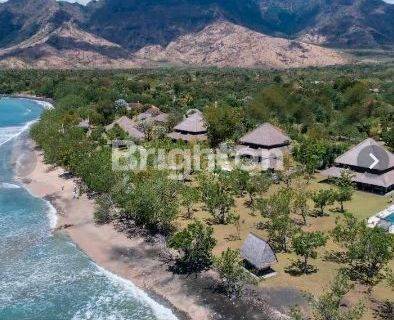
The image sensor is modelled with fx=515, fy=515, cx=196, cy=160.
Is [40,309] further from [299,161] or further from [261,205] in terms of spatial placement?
[299,161]

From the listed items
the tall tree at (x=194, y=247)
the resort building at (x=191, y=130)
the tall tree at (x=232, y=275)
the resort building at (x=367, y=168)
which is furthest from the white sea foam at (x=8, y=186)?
the resort building at (x=367, y=168)

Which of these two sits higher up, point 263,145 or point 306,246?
point 306,246

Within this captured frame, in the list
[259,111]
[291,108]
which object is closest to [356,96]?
[291,108]

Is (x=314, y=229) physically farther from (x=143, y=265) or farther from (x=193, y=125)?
(x=193, y=125)

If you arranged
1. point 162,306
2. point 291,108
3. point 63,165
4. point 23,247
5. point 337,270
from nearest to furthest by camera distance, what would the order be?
point 162,306, point 337,270, point 23,247, point 63,165, point 291,108

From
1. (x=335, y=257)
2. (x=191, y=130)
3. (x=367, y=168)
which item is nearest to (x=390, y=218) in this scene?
(x=367, y=168)

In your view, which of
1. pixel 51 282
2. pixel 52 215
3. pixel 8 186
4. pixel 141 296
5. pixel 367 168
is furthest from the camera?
pixel 8 186

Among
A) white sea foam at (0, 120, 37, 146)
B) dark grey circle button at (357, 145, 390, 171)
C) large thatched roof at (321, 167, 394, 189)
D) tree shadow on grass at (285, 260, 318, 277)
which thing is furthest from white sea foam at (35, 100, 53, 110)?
tree shadow on grass at (285, 260, 318, 277)
